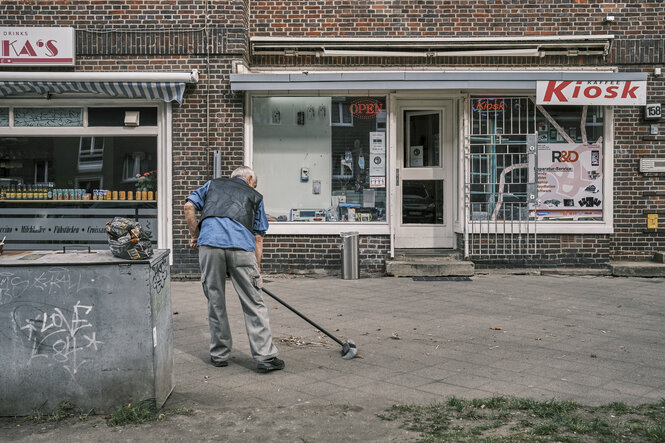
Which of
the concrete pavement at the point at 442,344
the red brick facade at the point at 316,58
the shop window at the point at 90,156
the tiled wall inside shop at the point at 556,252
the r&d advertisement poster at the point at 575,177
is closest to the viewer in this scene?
the concrete pavement at the point at 442,344

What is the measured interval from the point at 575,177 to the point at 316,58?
190 inches

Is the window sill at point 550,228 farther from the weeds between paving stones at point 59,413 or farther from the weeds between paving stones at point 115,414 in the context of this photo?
the weeds between paving stones at point 59,413

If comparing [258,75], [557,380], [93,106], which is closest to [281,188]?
[258,75]

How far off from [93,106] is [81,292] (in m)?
7.44

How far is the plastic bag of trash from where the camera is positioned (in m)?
4.55

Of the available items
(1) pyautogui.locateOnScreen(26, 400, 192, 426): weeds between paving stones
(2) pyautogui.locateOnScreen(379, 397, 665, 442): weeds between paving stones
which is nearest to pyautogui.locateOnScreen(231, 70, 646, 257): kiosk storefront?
(2) pyautogui.locateOnScreen(379, 397, 665, 442): weeds between paving stones

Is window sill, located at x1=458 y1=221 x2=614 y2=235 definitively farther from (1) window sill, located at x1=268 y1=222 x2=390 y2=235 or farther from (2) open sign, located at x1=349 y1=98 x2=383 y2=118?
(2) open sign, located at x1=349 y1=98 x2=383 y2=118

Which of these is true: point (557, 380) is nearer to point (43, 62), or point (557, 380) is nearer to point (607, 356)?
point (607, 356)

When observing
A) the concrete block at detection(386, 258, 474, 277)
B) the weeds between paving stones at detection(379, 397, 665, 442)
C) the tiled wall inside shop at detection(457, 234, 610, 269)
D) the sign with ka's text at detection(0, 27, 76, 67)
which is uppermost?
the sign with ka's text at detection(0, 27, 76, 67)

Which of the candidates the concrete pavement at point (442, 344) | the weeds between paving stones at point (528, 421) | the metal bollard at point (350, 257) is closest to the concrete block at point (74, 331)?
the concrete pavement at point (442, 344)

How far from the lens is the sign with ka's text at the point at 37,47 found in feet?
35.9

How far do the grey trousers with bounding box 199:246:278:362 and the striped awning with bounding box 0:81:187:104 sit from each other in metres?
5.60

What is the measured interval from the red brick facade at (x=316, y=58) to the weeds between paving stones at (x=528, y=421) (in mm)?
6649

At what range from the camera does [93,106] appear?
441 inches
